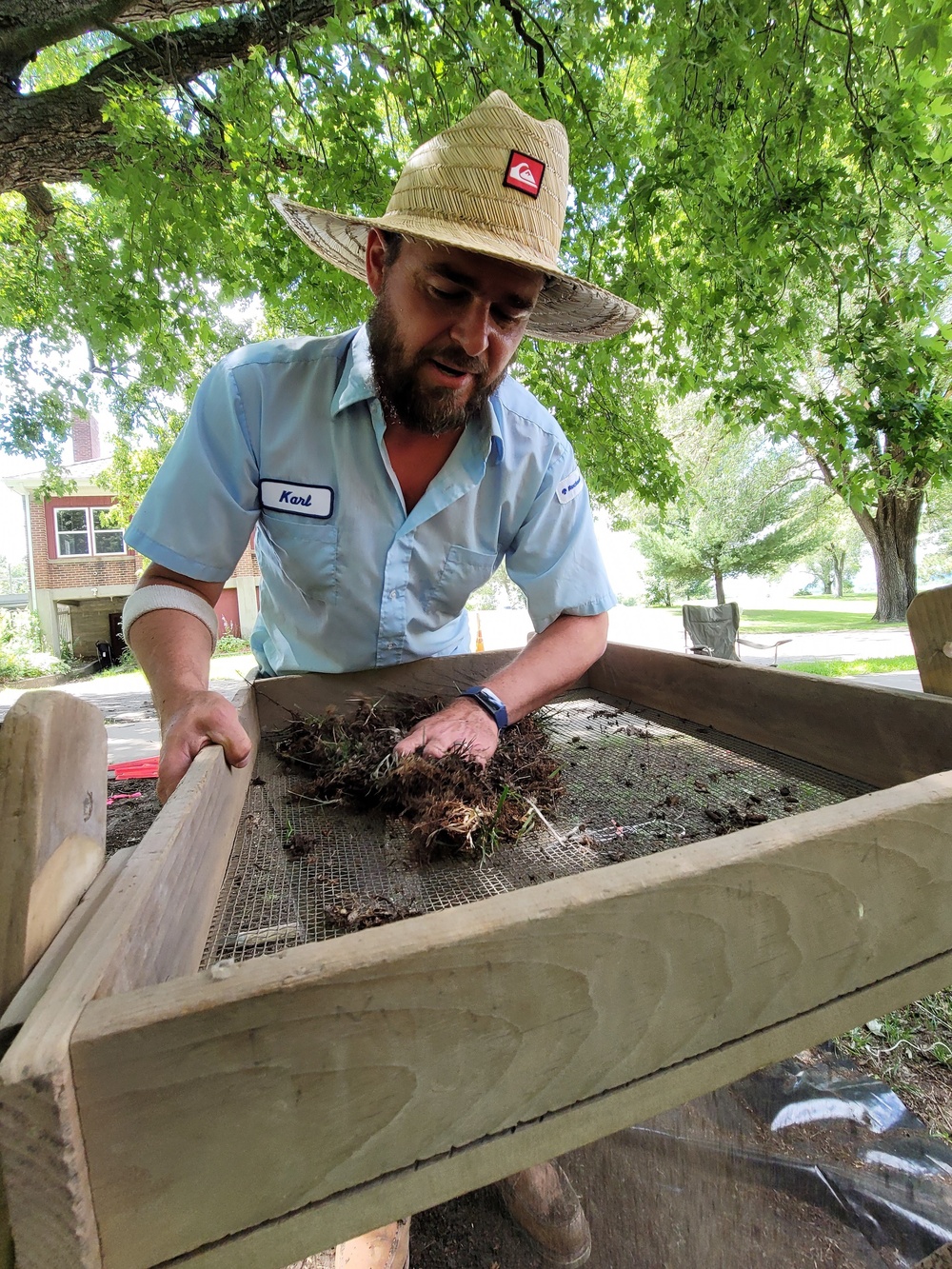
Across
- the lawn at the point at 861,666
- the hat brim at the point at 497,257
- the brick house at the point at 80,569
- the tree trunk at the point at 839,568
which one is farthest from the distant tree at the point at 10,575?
the hat brim at the point at 497,257

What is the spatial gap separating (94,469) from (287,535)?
1120 inches

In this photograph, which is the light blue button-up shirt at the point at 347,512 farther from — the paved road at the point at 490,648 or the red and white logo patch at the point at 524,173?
the paved road at the point at 490,648

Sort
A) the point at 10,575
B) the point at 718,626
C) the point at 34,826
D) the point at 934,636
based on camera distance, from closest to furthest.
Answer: the point at 34,826 < the point at 934,636 < the point at 718,626 < the point at 10,575

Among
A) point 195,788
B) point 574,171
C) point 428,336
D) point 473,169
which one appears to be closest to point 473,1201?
point 195,788

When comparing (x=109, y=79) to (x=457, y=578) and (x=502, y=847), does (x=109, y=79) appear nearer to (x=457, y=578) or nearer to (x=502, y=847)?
(x=457, y=578)

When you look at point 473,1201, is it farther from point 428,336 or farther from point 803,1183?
point 428,336

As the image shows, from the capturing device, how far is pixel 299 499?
2186mm

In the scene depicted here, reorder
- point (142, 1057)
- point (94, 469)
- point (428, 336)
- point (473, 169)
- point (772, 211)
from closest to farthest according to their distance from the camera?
point (142, 1057)
point (473, 169)
point (428, 336)
point (772, 211)
point (94, 469)

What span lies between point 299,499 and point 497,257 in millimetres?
919

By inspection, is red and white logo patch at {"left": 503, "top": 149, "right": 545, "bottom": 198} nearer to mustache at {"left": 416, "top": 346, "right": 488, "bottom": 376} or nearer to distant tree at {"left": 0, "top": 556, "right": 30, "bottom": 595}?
mustache at {"left": 416, "top": 346, "right": 488, "bottom": 376}

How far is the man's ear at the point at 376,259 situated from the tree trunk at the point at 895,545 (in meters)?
20.7

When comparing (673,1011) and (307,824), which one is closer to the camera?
(673,1011)

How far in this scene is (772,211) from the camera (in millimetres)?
4133

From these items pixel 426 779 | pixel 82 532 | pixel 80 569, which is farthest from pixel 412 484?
pixel 82 532
